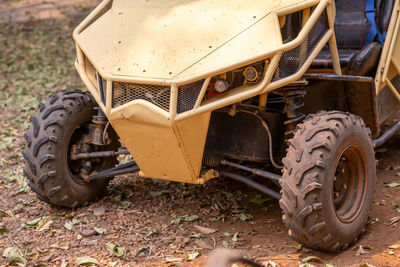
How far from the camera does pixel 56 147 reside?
4.27 metres

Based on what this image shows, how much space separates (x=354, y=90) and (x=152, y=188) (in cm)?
195

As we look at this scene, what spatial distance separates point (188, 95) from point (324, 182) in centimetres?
98

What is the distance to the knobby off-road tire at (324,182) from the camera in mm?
3381

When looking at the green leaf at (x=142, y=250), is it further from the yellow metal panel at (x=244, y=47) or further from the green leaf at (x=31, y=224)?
the yellow metal panel at (x=244, y=47)

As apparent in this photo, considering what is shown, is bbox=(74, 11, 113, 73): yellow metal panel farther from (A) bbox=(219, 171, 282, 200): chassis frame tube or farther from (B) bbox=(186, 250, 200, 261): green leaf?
(B) bbox=(186, 250, 200, 261): green leaf

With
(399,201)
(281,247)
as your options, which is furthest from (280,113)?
(399,201)

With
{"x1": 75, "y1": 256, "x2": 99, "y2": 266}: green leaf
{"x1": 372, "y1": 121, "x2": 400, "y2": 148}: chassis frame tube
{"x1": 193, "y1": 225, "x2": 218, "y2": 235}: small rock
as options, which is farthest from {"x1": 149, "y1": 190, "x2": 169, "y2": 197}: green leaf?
{"x1": 372, "y1": 121, "x2": 400, "y2": 148}: chassis frame tube

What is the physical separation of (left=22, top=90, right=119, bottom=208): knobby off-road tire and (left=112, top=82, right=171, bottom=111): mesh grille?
2.77 ft

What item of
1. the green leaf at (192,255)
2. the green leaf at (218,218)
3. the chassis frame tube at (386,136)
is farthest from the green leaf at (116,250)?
the chassis frame tube at (386,136)

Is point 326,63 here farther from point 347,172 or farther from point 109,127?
point 109,127

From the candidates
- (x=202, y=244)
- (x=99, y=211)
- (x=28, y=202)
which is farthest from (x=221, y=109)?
(x=28, y=202)

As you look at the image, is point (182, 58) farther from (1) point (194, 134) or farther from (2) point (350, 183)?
(2) point (350, 183)

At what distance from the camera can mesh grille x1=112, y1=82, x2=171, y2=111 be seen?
3479 millimetres

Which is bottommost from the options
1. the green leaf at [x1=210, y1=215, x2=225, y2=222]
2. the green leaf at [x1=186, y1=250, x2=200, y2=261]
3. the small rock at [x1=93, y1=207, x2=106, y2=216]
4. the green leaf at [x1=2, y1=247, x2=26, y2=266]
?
the green leaf at [x1=210, y1=215, x2=225, y2=222]
